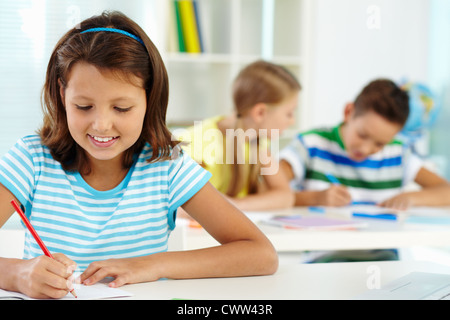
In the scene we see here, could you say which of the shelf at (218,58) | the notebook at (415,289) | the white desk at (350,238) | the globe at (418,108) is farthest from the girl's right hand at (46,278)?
the globe at (418,108)

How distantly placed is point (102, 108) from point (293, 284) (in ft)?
1.26

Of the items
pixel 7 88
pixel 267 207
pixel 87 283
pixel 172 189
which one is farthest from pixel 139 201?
pixel 267 207

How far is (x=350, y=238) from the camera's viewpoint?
140cm

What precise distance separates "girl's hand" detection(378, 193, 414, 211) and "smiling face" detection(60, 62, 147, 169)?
4.02 feet

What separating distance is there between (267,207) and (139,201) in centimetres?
84

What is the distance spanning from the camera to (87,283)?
29.7 inches

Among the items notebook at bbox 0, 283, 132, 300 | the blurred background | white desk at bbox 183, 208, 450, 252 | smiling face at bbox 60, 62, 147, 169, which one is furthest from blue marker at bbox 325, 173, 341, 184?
notebook at bbox 0, 283, 132, 300

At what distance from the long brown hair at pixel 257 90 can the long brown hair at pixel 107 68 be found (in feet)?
3.26

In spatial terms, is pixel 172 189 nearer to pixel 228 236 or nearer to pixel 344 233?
pixel 228 236

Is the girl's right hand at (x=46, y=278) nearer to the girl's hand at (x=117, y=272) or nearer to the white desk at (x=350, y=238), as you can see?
the girl's hand at (x=117, y=272)

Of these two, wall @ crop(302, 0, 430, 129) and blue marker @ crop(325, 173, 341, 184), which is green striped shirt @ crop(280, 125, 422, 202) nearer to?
blue marker @ crop(325, 173, 341, 184)

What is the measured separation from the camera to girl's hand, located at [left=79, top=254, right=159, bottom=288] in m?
0.76

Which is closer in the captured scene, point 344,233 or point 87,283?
point 87,283

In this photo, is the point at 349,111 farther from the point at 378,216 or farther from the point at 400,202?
the point at 378,216
